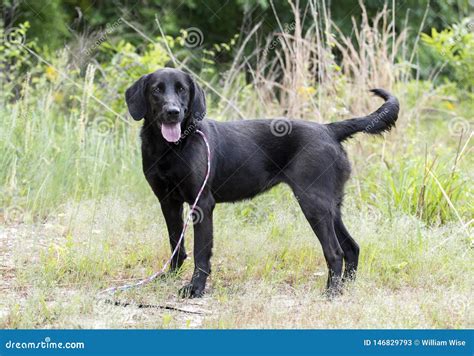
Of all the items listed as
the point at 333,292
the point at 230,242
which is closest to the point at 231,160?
the point at 230,242

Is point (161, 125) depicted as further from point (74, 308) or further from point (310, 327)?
point (310, 327)

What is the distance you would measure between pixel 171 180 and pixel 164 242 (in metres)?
0.94

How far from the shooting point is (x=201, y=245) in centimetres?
464

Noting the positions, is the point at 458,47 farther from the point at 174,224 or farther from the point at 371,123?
the point at 174,224

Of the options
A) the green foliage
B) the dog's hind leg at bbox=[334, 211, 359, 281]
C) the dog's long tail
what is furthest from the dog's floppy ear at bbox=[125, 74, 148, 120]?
the green foliage

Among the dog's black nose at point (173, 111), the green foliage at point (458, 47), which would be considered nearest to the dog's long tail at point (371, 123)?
the dog's black nose at point (173, 111)

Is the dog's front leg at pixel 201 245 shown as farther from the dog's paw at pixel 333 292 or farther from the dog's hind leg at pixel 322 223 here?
the dog's paw at pixel 333 292

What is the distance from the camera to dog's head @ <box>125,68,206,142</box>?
4.44 meters

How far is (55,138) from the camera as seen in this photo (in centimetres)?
711

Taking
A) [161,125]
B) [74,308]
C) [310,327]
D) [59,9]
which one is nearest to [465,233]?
[310,327]

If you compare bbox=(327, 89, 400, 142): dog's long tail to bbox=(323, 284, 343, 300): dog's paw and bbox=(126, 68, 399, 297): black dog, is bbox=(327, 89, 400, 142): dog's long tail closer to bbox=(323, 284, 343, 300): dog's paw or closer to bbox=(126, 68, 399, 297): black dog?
bbox=(126, 68, 399, 297): black dog

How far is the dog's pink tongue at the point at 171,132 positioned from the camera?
443 cm

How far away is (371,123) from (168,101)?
1.43 meters

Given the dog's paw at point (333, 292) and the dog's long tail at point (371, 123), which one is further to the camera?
the dog's long tail at point (371, 123)
